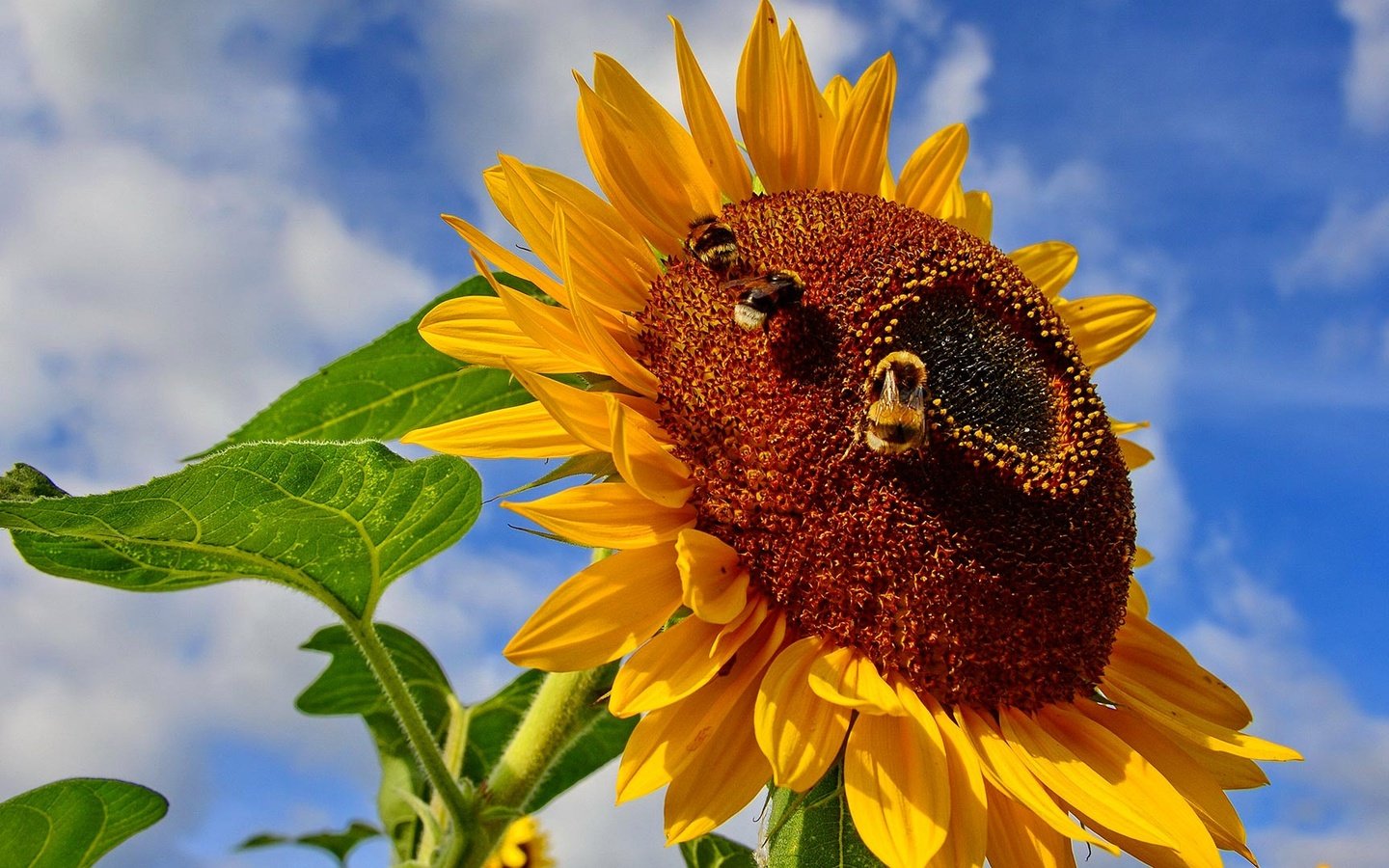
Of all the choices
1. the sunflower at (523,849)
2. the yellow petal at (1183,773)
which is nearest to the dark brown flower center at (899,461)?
the yellow petal at (1183,773)

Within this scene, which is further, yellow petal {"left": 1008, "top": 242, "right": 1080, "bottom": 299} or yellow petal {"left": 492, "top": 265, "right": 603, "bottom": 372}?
yellow petal {"left": 1008, "top": 242, "right": 1080, "bottom": 299}

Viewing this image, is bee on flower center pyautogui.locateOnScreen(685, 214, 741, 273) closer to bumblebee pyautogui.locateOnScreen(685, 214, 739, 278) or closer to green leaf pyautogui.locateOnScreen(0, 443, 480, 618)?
bumblebee pyautogui.locateOnScreen(685, 214, 739, 278)

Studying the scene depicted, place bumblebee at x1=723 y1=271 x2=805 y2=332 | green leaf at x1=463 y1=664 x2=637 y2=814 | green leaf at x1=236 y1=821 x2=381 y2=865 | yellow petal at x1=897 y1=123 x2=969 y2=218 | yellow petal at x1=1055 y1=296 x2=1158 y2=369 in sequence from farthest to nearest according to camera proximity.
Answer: green leaf at x1=236 y1=821 x2=381 y2=865 → green leaf at x1=463 y1=664 x2=637 y2=814 → yellow petal at x1=1055 y1=296 x2=1158 y2=369 → yellow petal at x1=897 y1=123 x2=969 y2=218 → bumblebee at x1=723 y1=271 x2=805 y2=332

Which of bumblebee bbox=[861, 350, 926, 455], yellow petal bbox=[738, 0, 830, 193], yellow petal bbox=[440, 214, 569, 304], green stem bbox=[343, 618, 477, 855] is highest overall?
yellow petal bbox=[738, 0, 830, 193]

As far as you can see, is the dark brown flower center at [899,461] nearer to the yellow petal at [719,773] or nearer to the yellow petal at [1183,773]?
the yellow petal at [1183,773]

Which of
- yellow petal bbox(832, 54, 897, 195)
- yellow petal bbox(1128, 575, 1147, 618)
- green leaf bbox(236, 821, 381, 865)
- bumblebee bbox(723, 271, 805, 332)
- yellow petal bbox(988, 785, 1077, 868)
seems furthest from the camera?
green leaf bbox(236, 821, 381, 865)

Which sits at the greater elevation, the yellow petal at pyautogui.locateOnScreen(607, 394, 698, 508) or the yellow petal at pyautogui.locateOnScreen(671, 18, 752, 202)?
the yellow petal at pyautogui.locateOnScreen(671, 18, 752, 202)

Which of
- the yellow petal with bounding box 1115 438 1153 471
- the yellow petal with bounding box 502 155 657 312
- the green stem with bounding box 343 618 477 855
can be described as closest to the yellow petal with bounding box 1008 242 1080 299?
the yellow petal with bounding box 1115 438 1153 471
